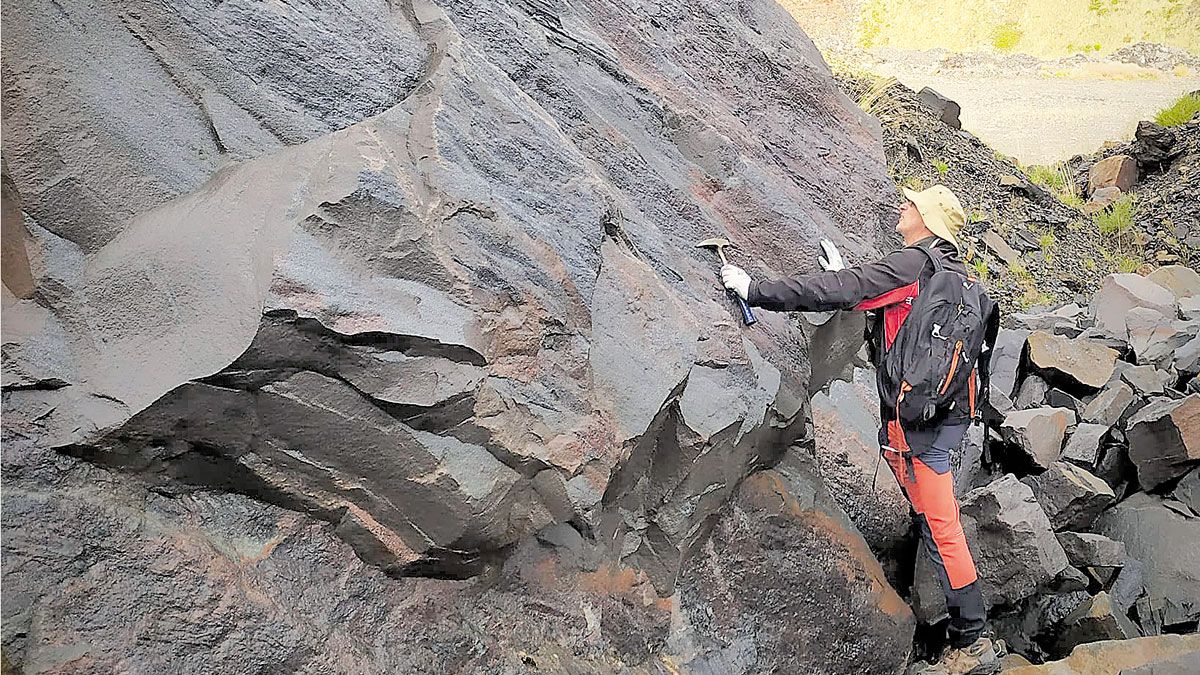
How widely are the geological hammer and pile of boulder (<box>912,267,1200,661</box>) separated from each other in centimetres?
176

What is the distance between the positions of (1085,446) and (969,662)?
300 centimetres

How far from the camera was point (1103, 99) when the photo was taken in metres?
16.1

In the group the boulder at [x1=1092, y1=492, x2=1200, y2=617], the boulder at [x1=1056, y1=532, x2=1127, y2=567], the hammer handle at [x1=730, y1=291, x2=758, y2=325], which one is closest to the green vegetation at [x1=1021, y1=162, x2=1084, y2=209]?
the boulder at [x1=1092, y1=492, x2=1200, y2=617]

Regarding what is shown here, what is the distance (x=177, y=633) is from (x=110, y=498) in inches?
17.5

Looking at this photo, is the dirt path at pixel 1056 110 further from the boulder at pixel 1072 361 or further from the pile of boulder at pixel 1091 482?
the boulder at pixel 1072 361

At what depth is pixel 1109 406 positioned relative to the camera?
293 inches

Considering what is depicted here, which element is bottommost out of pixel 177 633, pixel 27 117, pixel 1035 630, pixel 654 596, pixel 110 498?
pixel 1035 630

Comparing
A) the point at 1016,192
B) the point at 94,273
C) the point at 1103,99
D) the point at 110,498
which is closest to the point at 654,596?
the point at 110,498

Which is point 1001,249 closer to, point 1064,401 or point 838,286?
point 1064,401

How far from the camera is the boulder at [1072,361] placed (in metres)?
7.91

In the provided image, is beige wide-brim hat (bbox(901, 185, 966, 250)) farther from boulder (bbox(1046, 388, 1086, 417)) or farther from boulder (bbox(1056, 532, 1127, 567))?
boulder (bbox(1046, 388, 1086, 417))

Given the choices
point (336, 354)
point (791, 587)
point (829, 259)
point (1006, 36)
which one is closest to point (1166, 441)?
point (829, 259)

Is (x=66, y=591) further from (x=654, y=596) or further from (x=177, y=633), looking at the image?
(x=654, y=596)

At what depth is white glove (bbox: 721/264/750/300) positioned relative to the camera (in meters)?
4.19
